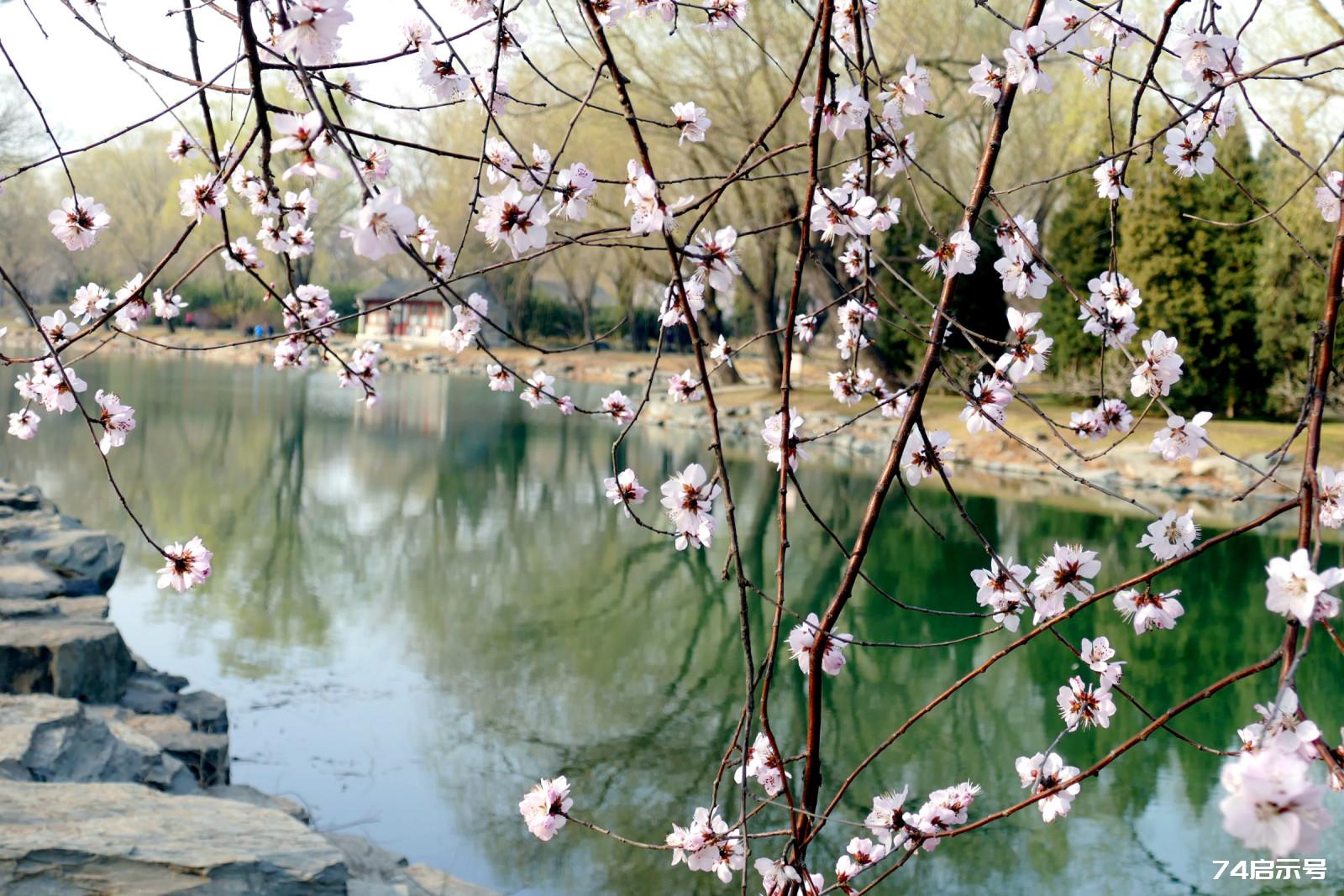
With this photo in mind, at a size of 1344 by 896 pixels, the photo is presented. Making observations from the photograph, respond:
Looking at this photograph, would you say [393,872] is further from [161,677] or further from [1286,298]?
[1286,298]

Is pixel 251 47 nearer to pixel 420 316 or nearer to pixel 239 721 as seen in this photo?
pixel 239 721

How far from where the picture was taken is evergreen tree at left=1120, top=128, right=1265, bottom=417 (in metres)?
14.5

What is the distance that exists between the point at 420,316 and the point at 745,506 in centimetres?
2756

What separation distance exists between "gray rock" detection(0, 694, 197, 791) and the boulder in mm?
1424

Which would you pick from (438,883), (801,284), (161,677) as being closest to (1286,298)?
(161,677)

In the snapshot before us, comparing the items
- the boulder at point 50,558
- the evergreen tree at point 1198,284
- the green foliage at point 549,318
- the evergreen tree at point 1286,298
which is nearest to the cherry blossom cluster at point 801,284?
the boulder at point 50,558

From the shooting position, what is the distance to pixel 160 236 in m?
38.5

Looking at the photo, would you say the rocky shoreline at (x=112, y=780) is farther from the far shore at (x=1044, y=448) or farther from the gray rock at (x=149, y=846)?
the far shore at (x=1044, y=448)

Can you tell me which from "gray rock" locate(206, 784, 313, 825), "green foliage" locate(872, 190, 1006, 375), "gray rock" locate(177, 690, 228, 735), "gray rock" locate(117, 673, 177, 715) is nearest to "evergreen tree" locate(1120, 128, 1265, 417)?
"green foliage" locate(872, 190, 1006, 375)

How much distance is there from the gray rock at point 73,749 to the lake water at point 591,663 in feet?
2.93

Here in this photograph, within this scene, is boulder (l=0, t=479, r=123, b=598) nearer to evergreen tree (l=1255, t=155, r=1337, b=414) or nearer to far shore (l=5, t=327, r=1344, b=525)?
far shore (l=5, t=327, r=1344, b=525)

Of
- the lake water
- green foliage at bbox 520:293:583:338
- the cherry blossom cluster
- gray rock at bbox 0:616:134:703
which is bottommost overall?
the lake water

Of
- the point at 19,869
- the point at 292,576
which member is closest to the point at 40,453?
the point at 292,576

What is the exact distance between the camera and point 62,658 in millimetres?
4141
